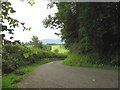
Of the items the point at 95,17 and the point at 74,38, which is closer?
the point at 95,17

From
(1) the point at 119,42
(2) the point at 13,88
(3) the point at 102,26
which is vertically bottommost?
(2) the point at 13,88

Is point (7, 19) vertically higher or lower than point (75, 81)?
higher

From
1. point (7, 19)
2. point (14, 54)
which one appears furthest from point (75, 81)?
point (7, 19)

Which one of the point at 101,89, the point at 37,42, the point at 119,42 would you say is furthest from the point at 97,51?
the point at 37,42

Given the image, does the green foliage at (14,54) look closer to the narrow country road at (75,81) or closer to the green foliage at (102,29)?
the narrow country road at (75,81)

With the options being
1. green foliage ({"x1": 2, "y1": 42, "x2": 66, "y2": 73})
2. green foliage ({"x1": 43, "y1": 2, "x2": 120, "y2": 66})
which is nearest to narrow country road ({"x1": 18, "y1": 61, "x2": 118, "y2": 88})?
green foliage ({"x1": 2, "y1": 42, "x2": 66, "y2": 73})

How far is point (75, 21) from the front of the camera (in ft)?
92.0

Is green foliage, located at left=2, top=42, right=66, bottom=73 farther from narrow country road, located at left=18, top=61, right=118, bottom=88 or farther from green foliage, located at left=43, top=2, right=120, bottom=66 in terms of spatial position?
green foliage, located at left=43, top=2, right=120, bottom=66

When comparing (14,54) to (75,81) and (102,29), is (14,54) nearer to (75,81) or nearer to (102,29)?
(75,81)

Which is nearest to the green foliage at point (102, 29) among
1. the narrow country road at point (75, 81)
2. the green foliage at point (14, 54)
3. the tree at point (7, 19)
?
the narrow country road at point (75, 81)

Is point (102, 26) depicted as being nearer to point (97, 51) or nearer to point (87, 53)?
point (97, 51)

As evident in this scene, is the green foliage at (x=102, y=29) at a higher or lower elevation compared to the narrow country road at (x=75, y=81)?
→ higher

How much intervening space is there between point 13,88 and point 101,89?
3861 mm

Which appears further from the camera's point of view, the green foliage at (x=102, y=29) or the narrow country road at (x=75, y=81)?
the green foliage at (x=102, y=29)
